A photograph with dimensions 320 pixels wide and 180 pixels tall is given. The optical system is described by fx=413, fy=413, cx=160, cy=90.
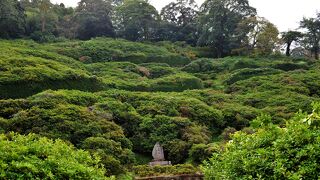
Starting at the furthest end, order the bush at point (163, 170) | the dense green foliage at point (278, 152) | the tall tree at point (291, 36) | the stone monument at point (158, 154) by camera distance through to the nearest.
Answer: the tall tree at point (291, 36) < the stone monument at point (158, 154) < the bush at point (163, 170) < the dense green foliage at point (278, 152)

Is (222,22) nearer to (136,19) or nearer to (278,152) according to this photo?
(136,19)

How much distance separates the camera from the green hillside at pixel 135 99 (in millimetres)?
16266

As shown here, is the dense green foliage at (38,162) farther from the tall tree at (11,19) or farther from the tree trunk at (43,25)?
the tree trunk at (43,25)

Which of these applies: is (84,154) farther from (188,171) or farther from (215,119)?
(215,119)

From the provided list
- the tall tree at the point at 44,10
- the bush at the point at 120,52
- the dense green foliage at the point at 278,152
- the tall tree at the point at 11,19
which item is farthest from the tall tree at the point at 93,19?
the dense green foliage at the point at 278,152

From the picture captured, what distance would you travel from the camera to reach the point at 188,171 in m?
14.5

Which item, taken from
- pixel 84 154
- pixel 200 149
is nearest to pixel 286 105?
pixel 200 149

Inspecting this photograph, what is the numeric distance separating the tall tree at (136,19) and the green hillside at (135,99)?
27.8 ft

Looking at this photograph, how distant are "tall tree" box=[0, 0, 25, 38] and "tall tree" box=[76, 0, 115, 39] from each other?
7166 millimetres

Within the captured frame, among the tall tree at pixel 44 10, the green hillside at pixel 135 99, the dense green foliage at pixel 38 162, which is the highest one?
the tall tree at pixel 44 10

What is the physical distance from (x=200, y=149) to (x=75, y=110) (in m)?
5.52

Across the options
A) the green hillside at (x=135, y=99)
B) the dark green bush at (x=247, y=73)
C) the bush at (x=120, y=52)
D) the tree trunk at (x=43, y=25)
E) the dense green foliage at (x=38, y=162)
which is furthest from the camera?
the tree trunk at (x=43, y=25)

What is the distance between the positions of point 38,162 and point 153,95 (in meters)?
17.4

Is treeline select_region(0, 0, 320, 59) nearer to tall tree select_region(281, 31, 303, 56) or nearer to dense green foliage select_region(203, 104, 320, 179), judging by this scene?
tall tree select_region(281, 31, 303, 56)
